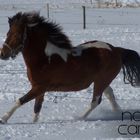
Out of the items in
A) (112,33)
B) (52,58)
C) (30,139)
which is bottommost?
(112,33)

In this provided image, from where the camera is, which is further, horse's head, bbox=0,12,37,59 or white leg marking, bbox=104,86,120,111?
white leg marking, bbox=104,86,120,111

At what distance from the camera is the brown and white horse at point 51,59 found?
6.96m

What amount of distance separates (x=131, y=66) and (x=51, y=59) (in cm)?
151

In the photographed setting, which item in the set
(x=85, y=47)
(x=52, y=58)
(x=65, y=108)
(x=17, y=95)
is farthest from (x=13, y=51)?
(x=17, y=95)

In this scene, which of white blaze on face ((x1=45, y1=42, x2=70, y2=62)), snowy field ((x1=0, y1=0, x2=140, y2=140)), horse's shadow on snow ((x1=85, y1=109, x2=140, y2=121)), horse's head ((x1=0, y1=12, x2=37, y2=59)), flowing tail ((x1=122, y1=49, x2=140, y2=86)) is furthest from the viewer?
flowing tail ((x1=122, y1=49, x2=140, y2=86))

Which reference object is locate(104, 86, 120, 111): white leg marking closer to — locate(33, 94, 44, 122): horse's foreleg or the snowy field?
the snowy field

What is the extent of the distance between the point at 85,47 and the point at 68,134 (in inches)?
62.4

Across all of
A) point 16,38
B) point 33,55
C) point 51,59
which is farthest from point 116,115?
point 16,38

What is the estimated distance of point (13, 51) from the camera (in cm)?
695

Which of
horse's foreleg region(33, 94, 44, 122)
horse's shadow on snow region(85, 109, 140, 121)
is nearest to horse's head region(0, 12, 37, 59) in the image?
horse's foreleg region(33, 94, 44, 122)

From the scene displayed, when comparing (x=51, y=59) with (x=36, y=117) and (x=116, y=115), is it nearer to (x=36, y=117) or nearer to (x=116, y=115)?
(x=36, y=117)

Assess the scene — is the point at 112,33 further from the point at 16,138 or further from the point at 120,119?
the point at 16,138

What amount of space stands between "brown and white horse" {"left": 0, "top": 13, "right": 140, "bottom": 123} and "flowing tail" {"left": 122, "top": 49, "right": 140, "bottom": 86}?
41 cm

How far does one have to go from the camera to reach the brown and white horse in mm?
6965
